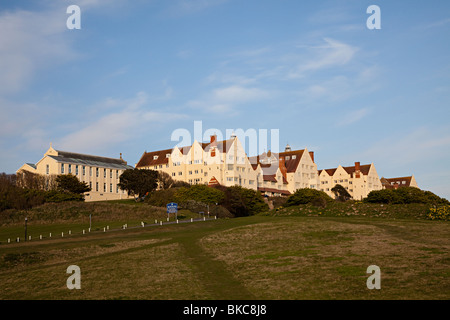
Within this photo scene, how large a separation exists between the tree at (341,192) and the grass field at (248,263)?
96.6 m

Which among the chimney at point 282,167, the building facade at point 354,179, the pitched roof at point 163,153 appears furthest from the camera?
the building facade at point 354,179

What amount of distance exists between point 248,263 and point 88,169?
10098cm

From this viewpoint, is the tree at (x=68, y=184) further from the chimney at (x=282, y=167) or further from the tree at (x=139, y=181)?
the chimney at (x=282, y=167)

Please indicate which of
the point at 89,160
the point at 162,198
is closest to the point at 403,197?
the point at 162,198

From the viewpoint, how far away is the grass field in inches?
912

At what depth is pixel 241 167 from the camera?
121 meters

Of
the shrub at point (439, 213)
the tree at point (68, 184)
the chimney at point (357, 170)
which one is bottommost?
the shrub at point (439, 213)

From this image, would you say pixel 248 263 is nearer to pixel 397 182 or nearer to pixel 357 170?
pixel 357 170

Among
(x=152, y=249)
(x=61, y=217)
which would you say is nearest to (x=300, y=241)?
(x=152, y=249)

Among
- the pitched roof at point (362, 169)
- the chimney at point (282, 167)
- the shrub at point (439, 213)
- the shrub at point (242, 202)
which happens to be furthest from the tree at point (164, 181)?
the shrub at point (439, 213)

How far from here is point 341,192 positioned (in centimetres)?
14062

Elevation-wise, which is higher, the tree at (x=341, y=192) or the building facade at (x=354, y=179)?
the building facade at (x=354, y=179)

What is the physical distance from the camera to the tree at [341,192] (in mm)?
140625
